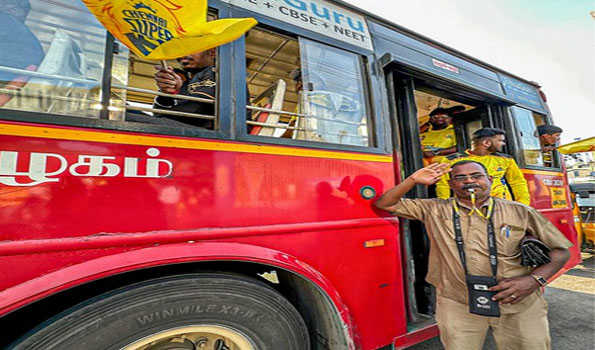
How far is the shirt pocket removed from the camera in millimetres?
1604

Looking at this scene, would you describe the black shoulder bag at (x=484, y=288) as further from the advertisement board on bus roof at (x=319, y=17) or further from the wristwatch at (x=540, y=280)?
the advertisement board on bus roof at (x=319, y=17)

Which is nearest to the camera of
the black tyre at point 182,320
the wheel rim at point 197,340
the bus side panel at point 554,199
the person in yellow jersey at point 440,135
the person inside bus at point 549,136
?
the black tyre at point 182,320

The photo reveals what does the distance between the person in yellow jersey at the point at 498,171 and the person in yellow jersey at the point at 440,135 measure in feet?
2.63

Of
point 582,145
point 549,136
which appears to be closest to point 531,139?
point 549,136

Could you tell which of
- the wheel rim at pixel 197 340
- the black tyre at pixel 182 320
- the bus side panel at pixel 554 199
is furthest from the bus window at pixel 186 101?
the bus side panel at pixel 554 199

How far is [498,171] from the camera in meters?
2.59

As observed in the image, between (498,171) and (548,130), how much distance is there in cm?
146

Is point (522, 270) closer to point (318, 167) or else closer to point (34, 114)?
point (318, 167)

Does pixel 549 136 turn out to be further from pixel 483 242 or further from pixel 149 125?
pixel 149 125

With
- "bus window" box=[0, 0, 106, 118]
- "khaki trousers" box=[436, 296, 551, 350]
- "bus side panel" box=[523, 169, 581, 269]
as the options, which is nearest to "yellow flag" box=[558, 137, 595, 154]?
"bus side panel" box=[523, 169, 581, 269]

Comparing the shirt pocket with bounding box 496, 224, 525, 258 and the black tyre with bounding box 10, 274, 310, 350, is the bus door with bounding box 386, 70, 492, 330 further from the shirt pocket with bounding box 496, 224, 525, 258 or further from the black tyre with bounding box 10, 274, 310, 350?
the black tyre with bounding box 10, 274, 310, 350

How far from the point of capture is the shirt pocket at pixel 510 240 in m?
1.60

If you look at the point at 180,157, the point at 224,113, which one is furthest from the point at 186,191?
the point at 224,113

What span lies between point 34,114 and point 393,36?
7.70 ft
